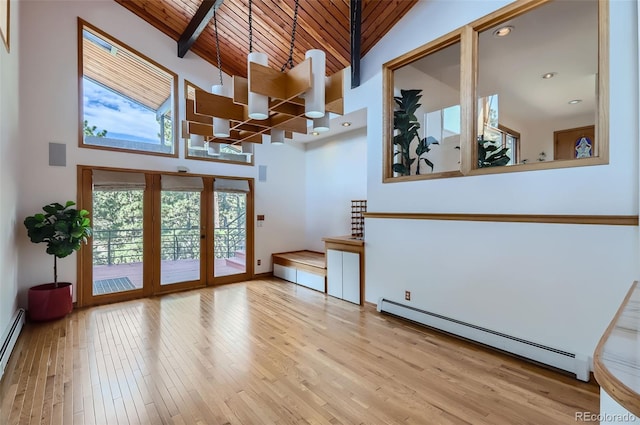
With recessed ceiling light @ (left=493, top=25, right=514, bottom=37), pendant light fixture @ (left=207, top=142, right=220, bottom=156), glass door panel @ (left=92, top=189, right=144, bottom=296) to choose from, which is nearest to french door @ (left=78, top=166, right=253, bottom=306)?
glass door panel @ (left=92, top=189, right=144, bottom=296)

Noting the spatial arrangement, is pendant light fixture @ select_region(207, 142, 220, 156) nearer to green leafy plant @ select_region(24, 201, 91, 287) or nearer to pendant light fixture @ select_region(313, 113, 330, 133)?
pendant light fixture @ select_region(313, 113, 330, 133)

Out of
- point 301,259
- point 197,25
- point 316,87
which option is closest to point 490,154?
point 316,87

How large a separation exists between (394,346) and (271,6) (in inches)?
182

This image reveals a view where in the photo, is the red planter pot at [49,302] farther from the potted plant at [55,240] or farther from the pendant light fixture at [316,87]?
the pendant light fixture at [316,87]

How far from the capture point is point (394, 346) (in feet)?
10.4

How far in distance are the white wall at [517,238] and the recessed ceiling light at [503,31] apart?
258mm

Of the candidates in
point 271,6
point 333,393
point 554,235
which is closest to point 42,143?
point 271,6

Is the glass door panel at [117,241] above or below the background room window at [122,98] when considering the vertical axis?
below

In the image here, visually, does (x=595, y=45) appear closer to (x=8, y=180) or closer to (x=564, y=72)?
(x=564, y=72)

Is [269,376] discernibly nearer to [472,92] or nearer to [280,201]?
[472,92]

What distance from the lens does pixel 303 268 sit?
18.6ft

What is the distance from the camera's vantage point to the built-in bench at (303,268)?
17.5ft

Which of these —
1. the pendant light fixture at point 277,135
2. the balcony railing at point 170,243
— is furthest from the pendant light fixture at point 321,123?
the balcony railing at point 170,243

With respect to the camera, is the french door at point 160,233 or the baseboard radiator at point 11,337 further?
the french door at point 160,233
